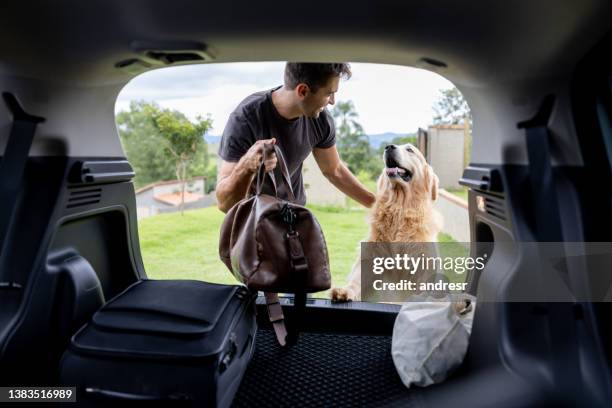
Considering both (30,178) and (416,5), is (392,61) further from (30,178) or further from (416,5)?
(30,178)

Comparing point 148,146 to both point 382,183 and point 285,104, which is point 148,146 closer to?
point 285,104

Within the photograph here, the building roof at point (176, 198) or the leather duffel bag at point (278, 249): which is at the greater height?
the building roof at point (176, 198)

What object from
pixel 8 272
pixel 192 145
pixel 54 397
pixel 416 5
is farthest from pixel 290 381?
pixel 192 145

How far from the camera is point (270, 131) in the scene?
189cm

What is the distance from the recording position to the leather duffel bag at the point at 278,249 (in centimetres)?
128

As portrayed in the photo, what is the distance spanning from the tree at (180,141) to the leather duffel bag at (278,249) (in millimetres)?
1486

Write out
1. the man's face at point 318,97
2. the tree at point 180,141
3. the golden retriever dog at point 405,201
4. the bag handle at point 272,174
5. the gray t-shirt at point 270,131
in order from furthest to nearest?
the tree at point 180,141, the golden retriever dog at point 405,201, the gray t-shirt at point 270,131, the man's face at point 318,97, the bag handle at point 272,174

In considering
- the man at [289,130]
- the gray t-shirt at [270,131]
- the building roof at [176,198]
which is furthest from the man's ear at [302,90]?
the building roof at [176,198]

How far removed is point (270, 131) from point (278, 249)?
0.76m

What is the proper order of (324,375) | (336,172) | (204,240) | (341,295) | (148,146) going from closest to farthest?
(324,375) < (341,295) < (336,172) < (148,146) < (204,240)

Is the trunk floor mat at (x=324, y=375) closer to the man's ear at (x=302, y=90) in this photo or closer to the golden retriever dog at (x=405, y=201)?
the golden retriever dog at (x=405, y=201)

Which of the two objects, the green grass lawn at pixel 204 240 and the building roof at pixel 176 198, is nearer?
the green grass lawn at pixel 204 240

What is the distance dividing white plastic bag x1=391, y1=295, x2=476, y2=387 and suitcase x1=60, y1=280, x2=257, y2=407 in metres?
0.53

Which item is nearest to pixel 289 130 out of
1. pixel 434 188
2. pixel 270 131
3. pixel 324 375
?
pixel 270 131
